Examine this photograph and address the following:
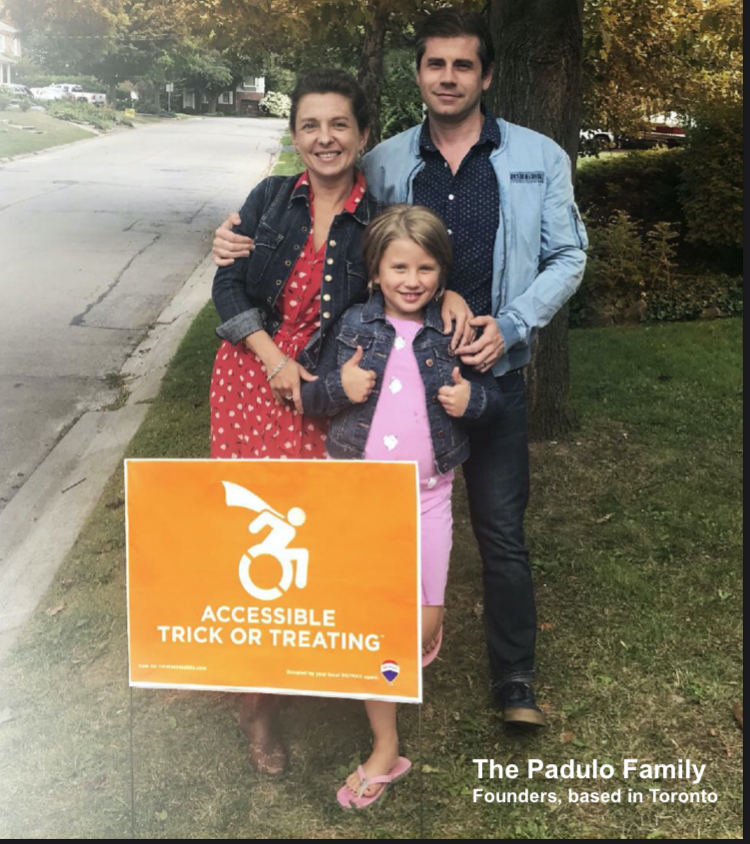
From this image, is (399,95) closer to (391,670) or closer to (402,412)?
(402,412)

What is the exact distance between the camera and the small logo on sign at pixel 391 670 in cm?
224

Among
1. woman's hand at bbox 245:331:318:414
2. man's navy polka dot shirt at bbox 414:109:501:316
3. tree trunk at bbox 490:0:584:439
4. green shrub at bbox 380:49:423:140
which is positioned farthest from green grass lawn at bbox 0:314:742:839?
green shrub at bbox 380:49:423:140

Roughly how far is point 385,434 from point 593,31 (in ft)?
15.7

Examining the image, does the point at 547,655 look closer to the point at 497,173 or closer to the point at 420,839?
the point at 420,839

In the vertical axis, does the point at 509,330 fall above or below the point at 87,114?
below

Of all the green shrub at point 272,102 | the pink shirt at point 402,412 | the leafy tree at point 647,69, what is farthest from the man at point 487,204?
the leafy tree at point 647,69

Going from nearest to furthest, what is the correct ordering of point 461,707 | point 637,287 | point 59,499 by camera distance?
point 461,707
point 59,499
point 637,287

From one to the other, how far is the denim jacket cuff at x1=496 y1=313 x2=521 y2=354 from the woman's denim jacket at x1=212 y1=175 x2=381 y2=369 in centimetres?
35

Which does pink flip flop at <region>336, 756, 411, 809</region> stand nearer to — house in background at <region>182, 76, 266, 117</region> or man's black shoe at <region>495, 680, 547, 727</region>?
man's black shoe at <region>495, 680, 547, 727</region>

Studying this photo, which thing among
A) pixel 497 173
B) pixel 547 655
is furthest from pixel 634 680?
pixel 497 173

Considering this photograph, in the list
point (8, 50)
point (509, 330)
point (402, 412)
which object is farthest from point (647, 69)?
point (402, 412)

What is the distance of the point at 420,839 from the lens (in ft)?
7.64

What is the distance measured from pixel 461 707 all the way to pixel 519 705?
24 centimetres

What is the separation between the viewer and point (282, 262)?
2.33 metres
